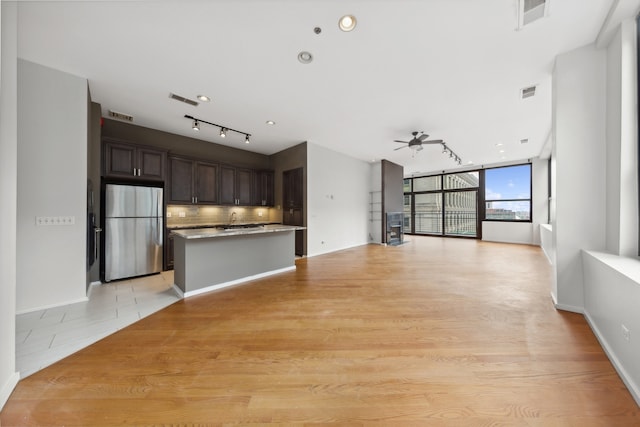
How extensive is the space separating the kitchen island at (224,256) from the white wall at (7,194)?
1507mm

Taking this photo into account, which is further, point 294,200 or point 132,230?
point 294,200

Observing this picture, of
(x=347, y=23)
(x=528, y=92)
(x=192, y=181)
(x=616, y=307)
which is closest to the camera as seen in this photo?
(x=616, y=307)

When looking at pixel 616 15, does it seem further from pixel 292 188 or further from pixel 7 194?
pixel 292 188

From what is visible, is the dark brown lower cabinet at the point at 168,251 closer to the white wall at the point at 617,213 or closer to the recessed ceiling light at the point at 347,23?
the recessed ceiling light at the point at 347,23

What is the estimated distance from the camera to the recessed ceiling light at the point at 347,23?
2.02 meters

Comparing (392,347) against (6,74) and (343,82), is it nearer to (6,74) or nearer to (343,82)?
(343,82)

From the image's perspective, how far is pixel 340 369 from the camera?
163cm

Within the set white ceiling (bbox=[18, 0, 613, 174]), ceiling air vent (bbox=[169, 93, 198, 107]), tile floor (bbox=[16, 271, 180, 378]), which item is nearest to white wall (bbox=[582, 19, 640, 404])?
white ceiling (bbox=[18, 0, 613, 174])

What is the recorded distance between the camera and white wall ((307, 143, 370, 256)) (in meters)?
5.84

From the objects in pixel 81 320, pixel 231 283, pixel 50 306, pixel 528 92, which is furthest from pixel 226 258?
pixel 528 92

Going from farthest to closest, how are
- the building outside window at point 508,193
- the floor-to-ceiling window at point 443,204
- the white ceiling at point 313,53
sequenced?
the floor-to-ceiling window at point 443,204
the building outside window at point 508,193
the white ceiling at point 313,53

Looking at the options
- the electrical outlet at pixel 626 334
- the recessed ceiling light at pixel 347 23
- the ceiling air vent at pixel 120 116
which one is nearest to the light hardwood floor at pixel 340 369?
the electrical outlet at pixel 626 334

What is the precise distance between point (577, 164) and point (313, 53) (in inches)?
125

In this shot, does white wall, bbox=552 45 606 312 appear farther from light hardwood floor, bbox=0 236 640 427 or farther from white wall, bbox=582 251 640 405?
light hardwood floor, bbox=0 236 640 427
